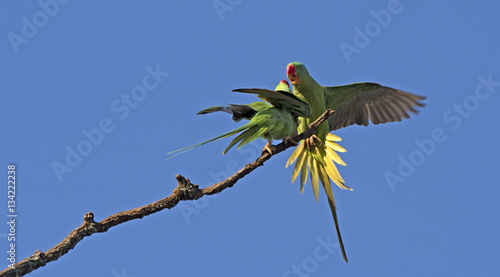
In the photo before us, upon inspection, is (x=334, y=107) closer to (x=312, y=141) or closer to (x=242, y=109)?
(x=312, y=141)

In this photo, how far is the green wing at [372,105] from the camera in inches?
254

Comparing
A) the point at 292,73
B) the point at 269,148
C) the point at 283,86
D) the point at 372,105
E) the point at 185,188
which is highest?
the point at 292,73

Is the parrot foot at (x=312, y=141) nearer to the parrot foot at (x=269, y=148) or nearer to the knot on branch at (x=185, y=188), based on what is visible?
the parrot foot at (x=269, y=148)

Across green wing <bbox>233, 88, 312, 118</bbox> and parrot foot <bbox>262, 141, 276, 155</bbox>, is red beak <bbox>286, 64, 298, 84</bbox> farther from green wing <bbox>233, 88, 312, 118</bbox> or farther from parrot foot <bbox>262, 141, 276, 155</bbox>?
parrot foot <bbox>262, 141, 276, 155</bbox>

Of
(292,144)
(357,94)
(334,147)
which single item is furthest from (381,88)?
(292,144)

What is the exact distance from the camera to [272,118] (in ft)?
14.5

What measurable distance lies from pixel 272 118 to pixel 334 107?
6.98ft

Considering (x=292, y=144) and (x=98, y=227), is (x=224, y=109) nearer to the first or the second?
(x=292, y=144)

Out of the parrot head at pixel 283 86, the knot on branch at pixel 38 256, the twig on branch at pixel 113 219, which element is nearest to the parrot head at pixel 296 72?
the parrot head at pixel 283 86

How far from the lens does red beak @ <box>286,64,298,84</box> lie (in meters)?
5.37

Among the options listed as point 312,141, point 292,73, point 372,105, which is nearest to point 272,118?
point 292,73

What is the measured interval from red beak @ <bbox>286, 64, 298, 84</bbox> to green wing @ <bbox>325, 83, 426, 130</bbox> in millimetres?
1141

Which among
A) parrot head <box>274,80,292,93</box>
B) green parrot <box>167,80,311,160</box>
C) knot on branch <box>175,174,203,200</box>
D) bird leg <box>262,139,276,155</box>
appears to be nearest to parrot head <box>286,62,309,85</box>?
parrot head <box>274,80,292,93</box>

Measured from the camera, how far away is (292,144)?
4.59m
